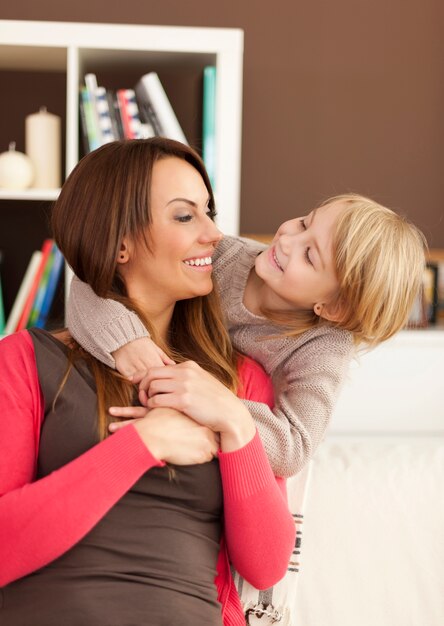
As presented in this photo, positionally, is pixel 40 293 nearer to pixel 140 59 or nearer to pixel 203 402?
pixel 140 59

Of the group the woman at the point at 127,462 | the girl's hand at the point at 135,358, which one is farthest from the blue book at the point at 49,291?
the girl's hand at the point at 135,358

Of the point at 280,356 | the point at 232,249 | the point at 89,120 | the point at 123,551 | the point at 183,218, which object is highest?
the point at 89,120

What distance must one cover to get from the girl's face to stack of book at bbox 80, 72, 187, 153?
A: 84cm

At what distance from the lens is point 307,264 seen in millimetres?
1569

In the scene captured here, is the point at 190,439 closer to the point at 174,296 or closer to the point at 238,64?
the point at 174,296

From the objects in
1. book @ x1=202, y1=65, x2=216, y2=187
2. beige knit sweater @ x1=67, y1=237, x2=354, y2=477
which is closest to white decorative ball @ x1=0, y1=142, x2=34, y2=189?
book @ x1=202, y1=65, x2=216, y2=187

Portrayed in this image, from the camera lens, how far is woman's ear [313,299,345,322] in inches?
62.1

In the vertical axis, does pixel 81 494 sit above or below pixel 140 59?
below

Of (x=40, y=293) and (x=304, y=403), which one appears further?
(x=40, y=293)

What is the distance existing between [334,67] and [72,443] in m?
1.88

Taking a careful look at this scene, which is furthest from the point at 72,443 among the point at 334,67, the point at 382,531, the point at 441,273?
the point at 334,67

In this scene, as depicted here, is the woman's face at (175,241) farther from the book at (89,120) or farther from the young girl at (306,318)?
the book at (89,120)

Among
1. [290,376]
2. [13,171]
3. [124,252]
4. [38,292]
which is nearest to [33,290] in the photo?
[38,292]

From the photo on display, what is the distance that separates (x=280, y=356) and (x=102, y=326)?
0.37 m
